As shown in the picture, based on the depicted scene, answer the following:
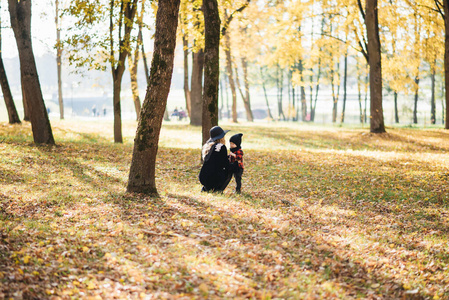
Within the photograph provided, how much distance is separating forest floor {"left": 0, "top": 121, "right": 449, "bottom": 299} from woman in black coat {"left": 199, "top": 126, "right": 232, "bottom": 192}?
393 mm

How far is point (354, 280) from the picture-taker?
17.5 ft

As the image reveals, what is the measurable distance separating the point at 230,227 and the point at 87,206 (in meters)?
2.92

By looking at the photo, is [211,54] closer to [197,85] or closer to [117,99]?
[117,99]

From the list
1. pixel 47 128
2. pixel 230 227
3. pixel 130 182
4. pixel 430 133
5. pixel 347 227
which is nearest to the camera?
pixel 230 227

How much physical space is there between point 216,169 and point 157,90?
86.7 inches

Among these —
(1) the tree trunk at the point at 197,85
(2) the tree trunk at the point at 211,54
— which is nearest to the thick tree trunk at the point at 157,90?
(2) the tree trunk at the point at 211,54

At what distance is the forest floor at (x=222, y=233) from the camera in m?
4.84

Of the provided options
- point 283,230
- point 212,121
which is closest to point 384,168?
point 212,121

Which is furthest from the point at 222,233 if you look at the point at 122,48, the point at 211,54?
the point at 122,48

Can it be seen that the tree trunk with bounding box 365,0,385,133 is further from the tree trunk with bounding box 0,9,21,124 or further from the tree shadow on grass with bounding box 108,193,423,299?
the tree trunk with bounding box 0,9,21,124

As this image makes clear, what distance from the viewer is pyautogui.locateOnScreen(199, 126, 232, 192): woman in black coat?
8.52 metres

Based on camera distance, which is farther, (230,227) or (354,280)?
(230,227)

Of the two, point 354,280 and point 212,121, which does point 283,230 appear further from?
point 212,121

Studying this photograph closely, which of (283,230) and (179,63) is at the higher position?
(179,63)
